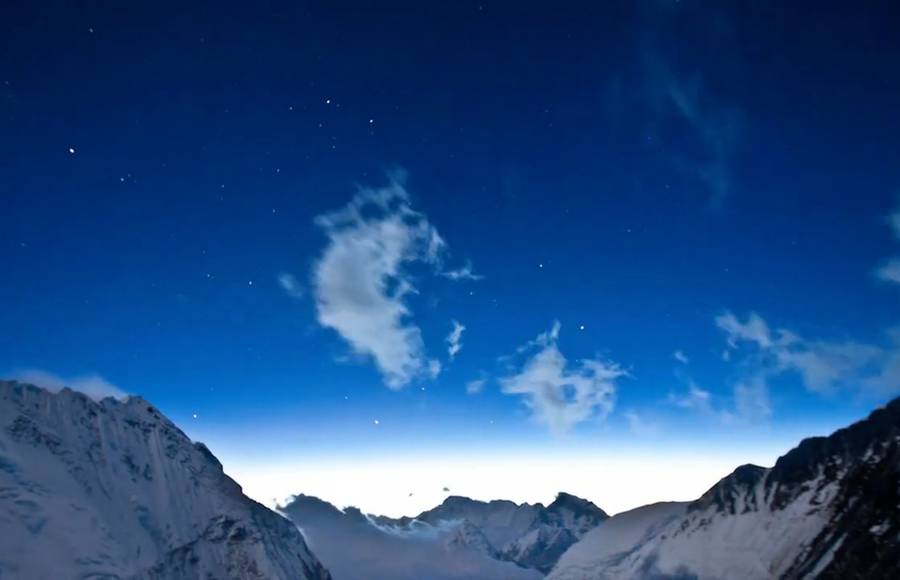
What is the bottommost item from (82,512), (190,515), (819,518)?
(819,518)

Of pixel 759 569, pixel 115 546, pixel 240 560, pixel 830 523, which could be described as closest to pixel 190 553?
pixel 240 560

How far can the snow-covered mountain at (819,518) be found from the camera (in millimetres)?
102125

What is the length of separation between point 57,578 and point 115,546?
22.8 m

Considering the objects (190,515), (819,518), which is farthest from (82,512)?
(819,518)

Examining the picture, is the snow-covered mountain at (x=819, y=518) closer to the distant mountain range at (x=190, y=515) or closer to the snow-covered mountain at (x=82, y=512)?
the distant mountain range at (x=190, y=515)

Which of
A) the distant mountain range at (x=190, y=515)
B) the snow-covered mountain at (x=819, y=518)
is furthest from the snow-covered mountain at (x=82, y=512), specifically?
the snow-covered mountain at (x=819, y=518)

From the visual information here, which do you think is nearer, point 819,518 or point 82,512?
point 819,518

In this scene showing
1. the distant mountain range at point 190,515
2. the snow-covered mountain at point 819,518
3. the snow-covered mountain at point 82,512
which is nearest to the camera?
the snow-covered mountain at point 819,518

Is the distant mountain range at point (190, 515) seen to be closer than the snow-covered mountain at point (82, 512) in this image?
Yes

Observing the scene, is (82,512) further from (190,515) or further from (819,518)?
(819,518)

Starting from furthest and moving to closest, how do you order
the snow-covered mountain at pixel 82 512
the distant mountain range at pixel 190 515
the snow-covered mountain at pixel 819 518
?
the snow-covered mountain at pixel 82 512
the distant mountain range at pixel 190 515
the snow-covered mountain at pixel 819 518

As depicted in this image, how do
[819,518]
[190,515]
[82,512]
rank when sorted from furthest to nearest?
[190,515], [82,512], [819,518]

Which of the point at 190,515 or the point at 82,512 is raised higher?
the point at 190,515

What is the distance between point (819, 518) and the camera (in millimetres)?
143375
